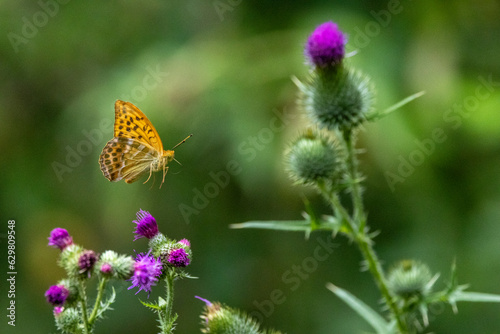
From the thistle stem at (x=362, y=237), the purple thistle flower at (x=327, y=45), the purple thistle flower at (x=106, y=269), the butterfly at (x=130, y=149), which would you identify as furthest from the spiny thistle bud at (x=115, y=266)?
the purple thistle flower at (x=327, y=45)

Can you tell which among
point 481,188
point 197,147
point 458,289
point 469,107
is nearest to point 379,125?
A: point 469,107

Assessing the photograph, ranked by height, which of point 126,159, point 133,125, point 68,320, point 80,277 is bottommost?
point 68,320

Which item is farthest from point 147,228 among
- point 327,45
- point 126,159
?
point 327,45

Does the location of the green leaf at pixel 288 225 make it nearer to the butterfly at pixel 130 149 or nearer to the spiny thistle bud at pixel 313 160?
the spiny thistle bud at pixel 313 160

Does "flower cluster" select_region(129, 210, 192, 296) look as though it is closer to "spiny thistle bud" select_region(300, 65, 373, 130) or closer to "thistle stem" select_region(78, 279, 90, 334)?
"thistle stem" select_region(78, 279, 90, 334)

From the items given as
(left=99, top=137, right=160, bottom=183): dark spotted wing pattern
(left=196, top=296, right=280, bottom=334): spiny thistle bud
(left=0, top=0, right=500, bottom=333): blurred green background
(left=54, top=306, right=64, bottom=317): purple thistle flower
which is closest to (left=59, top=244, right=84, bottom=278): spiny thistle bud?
(left=54, top=306, right=64, bottom=317): purple thistle flower

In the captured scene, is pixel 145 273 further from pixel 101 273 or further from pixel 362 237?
pixel 362 237

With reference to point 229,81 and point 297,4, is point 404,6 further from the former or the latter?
point 229,81
